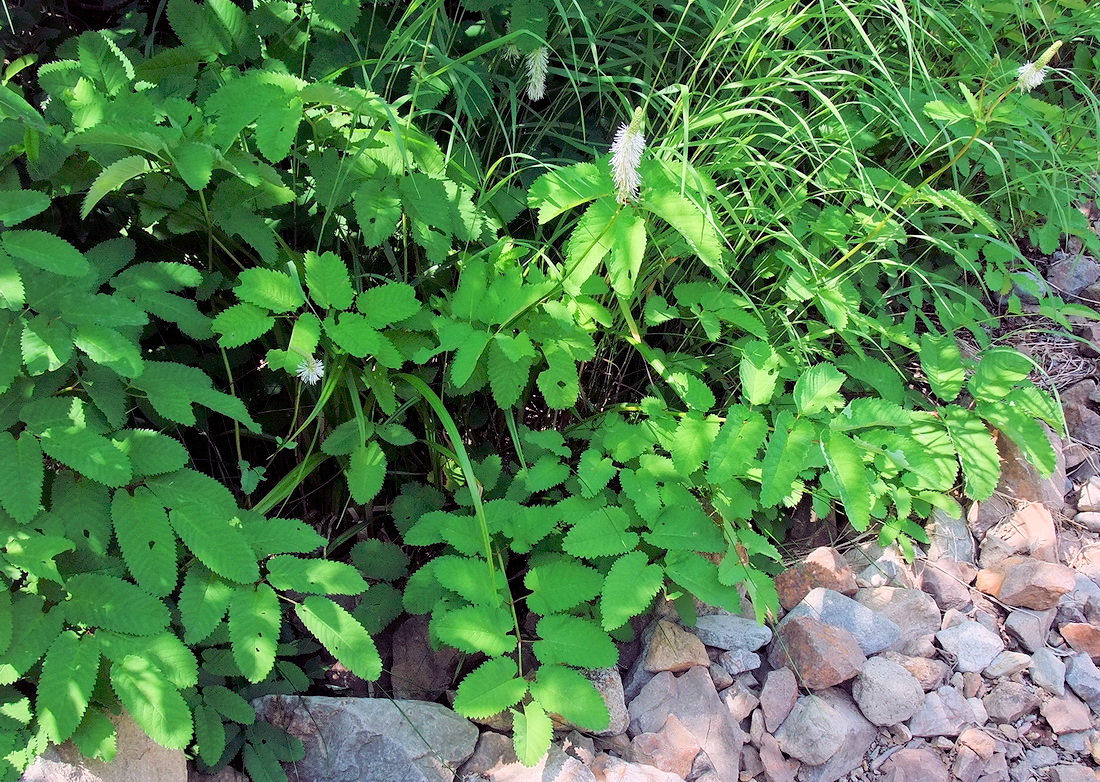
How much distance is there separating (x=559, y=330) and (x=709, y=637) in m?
0.71

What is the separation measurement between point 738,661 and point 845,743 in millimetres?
244

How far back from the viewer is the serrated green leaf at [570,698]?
4.75 feet

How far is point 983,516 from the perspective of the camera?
7.14ft

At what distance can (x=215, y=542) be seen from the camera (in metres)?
1.38

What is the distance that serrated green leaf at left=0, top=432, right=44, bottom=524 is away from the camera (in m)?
1.28

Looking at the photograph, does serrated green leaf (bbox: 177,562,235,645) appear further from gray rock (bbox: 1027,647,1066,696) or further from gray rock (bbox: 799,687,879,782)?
gray rock (bbox: 1027,647,1066,696)

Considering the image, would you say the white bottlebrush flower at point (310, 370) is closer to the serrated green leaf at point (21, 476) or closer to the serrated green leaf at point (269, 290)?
the serrated green leaf at point (269, 290)

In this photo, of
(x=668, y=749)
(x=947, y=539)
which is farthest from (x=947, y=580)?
(x=668, y=749)

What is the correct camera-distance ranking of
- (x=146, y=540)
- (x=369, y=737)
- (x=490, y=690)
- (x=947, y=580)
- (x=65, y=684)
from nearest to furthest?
1. (x=65, y=684)
2. (x=146, y=540)
3. (x=490, y=690)
4. (x=369, y=737)
5. (x=947, y=580)

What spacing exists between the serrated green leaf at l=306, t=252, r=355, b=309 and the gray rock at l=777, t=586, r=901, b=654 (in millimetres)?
1107

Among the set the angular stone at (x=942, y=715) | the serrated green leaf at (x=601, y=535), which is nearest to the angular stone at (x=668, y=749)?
the serrated green leaf at (x=601, y=535)

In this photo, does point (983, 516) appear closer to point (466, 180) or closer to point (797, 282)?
point (797, 282)

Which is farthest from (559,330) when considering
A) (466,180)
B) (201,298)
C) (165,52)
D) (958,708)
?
(958,708)

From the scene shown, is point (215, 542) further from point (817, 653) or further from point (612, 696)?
point (817, 653)
